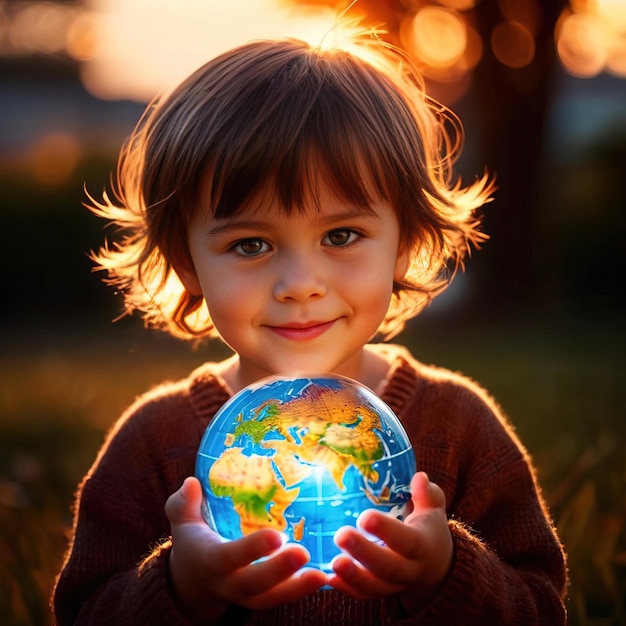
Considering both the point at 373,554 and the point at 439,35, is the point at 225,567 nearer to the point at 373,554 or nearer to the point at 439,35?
the point at 373,554

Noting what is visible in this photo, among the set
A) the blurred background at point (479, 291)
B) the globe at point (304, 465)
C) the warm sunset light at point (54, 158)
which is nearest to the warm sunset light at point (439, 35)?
the blurred background at point (479, 291)

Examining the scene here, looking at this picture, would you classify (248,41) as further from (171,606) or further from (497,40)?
(497,40)

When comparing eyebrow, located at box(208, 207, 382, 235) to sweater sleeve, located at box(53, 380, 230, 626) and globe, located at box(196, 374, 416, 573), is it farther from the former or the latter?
sweater sleeve, located at box(53, 380, 230, 626)

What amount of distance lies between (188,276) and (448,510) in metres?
1.14

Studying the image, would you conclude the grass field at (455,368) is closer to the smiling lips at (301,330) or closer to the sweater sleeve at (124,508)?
the sweater sleeve at (124,508)

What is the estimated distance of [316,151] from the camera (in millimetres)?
2645

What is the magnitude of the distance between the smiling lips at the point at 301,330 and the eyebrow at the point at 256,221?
0.97 ft

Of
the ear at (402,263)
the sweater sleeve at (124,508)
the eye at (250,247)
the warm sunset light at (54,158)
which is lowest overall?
the sweater sleeve at (124,508)

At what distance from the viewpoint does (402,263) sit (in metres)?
3.14

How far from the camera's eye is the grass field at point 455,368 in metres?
3.85

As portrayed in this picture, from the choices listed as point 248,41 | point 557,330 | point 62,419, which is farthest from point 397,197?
point 557,330

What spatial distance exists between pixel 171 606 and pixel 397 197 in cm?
136

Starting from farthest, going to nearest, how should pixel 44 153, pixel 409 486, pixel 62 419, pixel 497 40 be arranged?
pixel 44 153 → pixel 497 40 → pixel 62 419 → pixel 409 486

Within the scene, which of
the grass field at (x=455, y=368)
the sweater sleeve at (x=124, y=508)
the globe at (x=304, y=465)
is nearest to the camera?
the globe at (x=304, y=465)
